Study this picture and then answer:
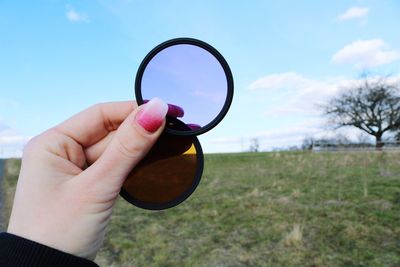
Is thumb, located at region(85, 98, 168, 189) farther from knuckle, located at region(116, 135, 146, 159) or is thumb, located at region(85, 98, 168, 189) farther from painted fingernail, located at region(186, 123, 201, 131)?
painted fingernail, located at region(186, 123, 201, 131)

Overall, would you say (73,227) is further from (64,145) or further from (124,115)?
(124,115)

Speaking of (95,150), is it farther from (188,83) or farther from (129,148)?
(188,83)

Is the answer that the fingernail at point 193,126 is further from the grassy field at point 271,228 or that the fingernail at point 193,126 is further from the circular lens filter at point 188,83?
the grassy field at point 271,228

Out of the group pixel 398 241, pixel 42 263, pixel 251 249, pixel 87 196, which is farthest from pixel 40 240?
pixel 398 241

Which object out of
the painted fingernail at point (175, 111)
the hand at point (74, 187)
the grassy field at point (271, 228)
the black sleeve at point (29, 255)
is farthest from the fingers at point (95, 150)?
the grassy field at point (271, 228)

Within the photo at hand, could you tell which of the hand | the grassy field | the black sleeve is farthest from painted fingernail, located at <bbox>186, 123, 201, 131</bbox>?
the grassy field

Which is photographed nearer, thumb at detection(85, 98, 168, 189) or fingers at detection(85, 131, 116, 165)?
thumb at detection(85, 98, 168, 189)
